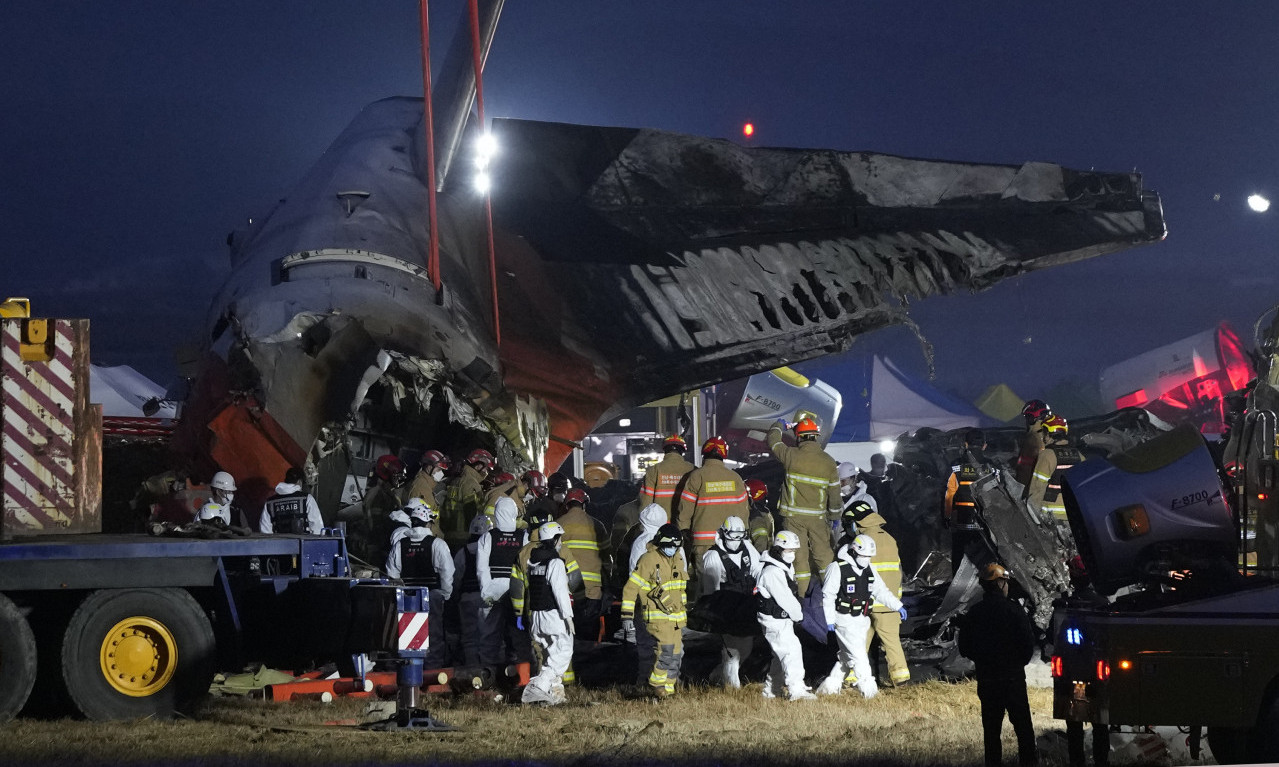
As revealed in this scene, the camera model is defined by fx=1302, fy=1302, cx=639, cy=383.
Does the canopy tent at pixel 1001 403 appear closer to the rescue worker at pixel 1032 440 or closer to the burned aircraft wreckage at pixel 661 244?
the burned aircraft wreckage at pixel 661 244

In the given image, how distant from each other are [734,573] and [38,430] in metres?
6.25

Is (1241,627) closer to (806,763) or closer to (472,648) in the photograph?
(806,763)

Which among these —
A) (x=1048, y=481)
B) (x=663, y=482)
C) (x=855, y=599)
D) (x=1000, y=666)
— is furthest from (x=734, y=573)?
(x=1000, y=666)

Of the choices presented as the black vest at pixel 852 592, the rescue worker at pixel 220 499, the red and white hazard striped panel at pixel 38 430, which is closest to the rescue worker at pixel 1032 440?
the black vest at pixel 852 592

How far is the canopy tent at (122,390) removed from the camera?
28.2 m

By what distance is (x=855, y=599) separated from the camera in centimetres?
1087

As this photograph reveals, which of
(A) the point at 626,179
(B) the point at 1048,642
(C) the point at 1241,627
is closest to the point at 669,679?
(B) the point at 1048,642

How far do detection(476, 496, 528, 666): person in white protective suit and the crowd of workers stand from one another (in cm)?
1

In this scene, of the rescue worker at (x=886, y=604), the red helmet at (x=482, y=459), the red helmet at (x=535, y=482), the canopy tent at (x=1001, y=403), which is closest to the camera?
the rescue worker at (x=886, y=604)

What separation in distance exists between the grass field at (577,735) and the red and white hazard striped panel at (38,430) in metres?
1.51

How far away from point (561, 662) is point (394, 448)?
25.6 ft

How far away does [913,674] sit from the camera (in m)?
11.6

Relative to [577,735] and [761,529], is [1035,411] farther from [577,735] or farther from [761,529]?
[577,735]

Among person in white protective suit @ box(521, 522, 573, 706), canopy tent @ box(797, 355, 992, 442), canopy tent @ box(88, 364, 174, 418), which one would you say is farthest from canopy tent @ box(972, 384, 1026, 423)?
person in white protective suit @ box(521, 522, 573, 706)
